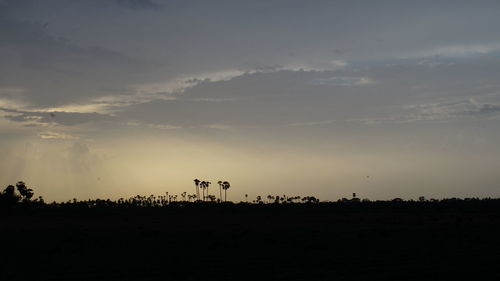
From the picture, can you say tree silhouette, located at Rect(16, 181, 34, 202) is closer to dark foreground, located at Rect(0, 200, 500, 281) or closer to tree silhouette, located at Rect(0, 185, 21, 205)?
tree silhouette, located at Rect(0, 185, 21, 205)

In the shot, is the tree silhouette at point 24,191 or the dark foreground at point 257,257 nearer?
the dark foreground at point 257,257

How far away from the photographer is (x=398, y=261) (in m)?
23.0

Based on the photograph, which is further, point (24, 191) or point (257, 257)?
point (24, 191)

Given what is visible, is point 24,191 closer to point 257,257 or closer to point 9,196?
point 9,196

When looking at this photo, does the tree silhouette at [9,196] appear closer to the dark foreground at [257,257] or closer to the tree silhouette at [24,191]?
the tree silhouette at [24,191]

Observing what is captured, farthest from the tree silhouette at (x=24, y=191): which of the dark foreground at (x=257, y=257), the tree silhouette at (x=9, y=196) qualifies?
the dark foreground at (x=257, y=257)

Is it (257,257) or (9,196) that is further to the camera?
(9,196)

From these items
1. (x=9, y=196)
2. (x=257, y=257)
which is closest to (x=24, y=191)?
(x=9, y=196)

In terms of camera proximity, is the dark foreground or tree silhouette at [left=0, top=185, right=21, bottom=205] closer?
the dark foreground

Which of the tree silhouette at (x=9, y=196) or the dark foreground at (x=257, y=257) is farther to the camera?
the tree silhouette at (x=9, y=196)

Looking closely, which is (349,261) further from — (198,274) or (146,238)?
(146,238)

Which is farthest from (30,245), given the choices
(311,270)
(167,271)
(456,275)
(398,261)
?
(456,275)

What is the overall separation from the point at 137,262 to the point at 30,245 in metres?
11.2

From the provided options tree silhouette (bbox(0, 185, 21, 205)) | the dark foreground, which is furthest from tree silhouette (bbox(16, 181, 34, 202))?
the dark foreground
